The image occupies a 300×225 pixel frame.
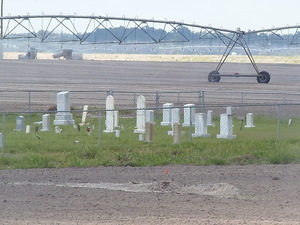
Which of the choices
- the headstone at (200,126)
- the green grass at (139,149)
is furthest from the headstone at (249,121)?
the headstone at (200,126)

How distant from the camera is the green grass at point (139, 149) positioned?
1902 cm

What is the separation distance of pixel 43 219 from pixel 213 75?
160ft

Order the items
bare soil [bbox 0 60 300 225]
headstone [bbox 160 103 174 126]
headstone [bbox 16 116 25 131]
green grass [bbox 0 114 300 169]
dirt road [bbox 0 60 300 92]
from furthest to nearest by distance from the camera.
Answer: dirt road [bbox 0 60 300 92]
headstone [bbox 160 103 174 126]
headstone [bbox 16 116 25 131]
green grass [bbox 0 114 300 169]
bare soil [bbox 0 60 300 225]

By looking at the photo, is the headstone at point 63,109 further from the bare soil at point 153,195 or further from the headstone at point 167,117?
the bare soil at point 153,195

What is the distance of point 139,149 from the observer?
2175 cm

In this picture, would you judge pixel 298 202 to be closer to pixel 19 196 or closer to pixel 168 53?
pixel 19 196

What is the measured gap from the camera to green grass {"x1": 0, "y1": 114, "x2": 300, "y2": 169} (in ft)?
62.4

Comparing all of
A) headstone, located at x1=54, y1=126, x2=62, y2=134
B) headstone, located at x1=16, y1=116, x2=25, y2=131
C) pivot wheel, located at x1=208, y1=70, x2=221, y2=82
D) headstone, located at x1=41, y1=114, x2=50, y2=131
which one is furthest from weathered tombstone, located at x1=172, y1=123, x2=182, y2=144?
pivot wheel, located at x1=208, y1=70, x2=221, y2=82

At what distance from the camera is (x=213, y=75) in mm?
59875

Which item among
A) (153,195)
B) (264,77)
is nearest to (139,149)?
(153,195)

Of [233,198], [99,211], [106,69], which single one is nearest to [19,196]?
[99,211]

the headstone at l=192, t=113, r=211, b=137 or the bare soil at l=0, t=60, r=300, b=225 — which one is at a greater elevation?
the headstone at l=192, t=113, r=211, b=137

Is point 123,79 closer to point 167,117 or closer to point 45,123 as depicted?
point 167,117

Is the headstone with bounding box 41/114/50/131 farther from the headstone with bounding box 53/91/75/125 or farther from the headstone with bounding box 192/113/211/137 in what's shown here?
the headstone with bounding box 192/113/211/137
